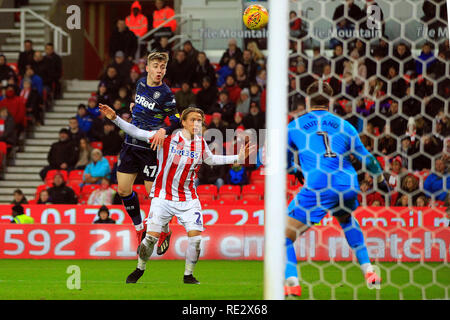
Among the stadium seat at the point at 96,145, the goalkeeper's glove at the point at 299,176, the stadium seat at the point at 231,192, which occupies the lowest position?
the stadium seat at the point at 231,192

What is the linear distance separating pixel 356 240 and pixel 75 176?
8.00 m

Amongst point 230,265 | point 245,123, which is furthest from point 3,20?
point 230,265

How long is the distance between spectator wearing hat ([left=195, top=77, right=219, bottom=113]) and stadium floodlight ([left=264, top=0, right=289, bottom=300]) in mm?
8882

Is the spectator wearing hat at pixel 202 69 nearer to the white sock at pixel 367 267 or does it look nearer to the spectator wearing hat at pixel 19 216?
the spectator wearing hat at pixel 19 216

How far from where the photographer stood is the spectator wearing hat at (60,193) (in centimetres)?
1193

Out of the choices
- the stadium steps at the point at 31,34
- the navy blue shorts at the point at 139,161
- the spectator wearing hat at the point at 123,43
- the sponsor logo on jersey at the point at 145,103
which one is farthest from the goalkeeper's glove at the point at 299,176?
the stadium steps at the point at 31,34

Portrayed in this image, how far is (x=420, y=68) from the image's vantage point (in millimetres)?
10570

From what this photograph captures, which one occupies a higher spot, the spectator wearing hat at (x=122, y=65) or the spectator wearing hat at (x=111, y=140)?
the spectator wearing hat at (x=122, y=65)

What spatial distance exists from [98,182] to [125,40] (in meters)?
3.80

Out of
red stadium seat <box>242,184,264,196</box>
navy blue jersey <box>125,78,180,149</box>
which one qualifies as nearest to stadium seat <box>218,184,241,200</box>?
red stadium seat <box>242,184,264,196</box>

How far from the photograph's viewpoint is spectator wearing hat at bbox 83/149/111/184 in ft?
41.1

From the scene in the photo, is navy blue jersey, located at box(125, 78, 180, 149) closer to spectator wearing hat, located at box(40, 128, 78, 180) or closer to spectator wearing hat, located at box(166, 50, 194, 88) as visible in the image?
spectator wearing hat, located at box(40, 128, 78, 180)

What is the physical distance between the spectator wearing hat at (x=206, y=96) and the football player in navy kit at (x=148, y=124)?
18.0ft

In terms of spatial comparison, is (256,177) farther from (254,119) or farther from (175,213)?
(175,213)
